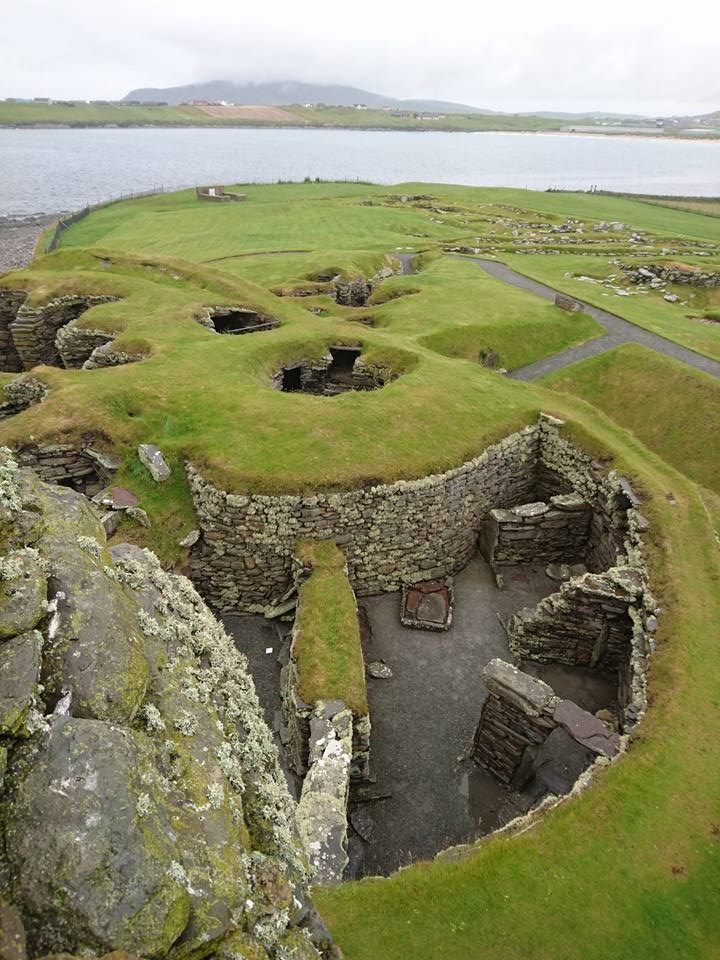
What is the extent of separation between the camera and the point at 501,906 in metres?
9.14

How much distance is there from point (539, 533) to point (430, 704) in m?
7.87

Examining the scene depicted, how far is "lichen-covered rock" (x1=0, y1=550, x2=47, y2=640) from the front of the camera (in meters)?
5.11

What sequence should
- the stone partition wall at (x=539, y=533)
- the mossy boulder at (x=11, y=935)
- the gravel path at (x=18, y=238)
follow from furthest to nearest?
the gravel path at (x=18, y=238) < the stone partition wall at (x=539, y=533) < the mossy boulder at (x=11, y=935)

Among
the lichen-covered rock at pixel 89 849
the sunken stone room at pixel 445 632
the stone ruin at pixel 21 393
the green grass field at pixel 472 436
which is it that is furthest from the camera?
the stone ruin at pixel 21 393

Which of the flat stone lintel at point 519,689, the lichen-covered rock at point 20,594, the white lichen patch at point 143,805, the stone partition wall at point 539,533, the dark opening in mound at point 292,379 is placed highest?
the lichen-covered rock at point 20,594

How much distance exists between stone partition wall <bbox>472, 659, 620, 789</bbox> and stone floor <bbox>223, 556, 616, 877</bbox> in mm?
725

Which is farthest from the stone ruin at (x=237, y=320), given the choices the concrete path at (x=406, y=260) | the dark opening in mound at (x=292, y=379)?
the concrete path at (x=406, y=260)

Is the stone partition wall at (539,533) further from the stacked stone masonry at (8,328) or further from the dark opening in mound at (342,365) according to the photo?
the stacked stone masonry at (8,328)

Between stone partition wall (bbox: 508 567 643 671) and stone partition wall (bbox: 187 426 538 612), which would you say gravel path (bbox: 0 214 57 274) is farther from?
stone partition wall (bbox: 508 567 643 671)

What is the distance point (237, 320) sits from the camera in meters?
33.6

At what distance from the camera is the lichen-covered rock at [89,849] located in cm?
377

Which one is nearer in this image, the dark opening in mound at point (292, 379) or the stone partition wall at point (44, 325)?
the dark opening in mound at point (292, 379)

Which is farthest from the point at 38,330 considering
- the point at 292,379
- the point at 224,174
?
the point at 224,174

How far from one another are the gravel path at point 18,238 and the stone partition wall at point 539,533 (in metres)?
52.1
